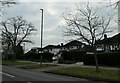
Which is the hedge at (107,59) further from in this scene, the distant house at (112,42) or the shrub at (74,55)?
the shrub at (74,55)

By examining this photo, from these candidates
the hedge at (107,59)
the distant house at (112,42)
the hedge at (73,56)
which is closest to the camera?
the hedge at (107,59)

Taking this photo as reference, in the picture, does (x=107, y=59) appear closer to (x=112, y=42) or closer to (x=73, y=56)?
(x=73, y=56)

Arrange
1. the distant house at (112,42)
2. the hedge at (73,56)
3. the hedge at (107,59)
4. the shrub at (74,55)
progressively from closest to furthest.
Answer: the hedge at (107,59)
the distant house at (112,42)
the hedge at (73,56)
the shrub at (74,55)

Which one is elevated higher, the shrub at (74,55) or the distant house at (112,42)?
the distant house at (112,42)

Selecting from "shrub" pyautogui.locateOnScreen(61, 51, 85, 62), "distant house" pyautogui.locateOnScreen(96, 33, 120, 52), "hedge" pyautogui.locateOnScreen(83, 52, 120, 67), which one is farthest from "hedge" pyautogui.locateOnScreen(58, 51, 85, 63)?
"hedge" pyautogui.locateOnScreen(83, 52, 120, 67)

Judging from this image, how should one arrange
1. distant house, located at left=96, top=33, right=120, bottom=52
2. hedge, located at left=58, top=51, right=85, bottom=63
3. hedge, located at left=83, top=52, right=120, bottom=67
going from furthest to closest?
hedge, located at left=58, top=51, right=85, bottom=63 < distant house, located at left=96, top=33, right=120, bottom=52 < hedge, located at left=83, top=52, right=120, bottom=67

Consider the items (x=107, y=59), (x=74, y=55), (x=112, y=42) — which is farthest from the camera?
(x=112, y=42)

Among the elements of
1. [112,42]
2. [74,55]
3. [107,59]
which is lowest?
[107,59]

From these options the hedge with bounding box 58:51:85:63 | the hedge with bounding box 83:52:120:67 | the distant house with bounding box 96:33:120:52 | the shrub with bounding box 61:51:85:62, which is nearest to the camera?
the hedge with bounding box 83:52:120:67

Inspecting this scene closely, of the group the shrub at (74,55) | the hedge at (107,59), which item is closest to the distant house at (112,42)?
the shrub at (74,55)

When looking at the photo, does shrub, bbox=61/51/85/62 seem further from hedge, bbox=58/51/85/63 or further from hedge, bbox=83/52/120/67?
hedge, bbox=83/52/120/67

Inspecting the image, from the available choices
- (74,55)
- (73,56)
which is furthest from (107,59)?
(73,56)

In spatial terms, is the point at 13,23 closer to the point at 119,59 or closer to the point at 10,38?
the point at 10,38

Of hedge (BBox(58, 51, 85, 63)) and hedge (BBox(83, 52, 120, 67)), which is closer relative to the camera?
hedge (BBox(83, 52, 120, 67))
